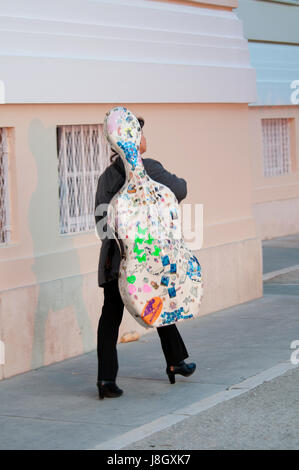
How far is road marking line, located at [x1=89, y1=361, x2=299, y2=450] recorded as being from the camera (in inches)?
235

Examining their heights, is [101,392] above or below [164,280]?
below

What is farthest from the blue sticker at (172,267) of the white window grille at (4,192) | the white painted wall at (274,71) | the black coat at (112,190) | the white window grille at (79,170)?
the white painted wall at (274,71)

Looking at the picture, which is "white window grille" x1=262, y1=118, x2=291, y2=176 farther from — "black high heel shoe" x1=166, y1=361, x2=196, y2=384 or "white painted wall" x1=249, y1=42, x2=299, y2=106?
"black high heel shoe" x1=166, y1=361, x2=196, y2=384

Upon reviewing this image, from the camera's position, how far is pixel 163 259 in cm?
677

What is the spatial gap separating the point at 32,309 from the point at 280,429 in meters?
2.75

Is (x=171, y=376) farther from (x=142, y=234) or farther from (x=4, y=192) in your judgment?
(x=4, y=192)

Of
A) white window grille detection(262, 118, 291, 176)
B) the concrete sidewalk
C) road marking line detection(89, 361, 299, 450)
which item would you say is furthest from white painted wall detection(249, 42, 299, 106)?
road marking line detection(89, 361, 299, 450)

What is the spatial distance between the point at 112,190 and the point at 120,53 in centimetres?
286

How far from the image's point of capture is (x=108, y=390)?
280 inches

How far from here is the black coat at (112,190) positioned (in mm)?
6898

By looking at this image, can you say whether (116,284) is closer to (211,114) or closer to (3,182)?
(3,182)

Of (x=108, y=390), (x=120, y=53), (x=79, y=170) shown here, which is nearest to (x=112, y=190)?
(x=108, y=390)

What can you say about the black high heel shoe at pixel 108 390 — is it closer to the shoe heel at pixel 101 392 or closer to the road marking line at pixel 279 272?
the shoe heel at pixel 101 392
